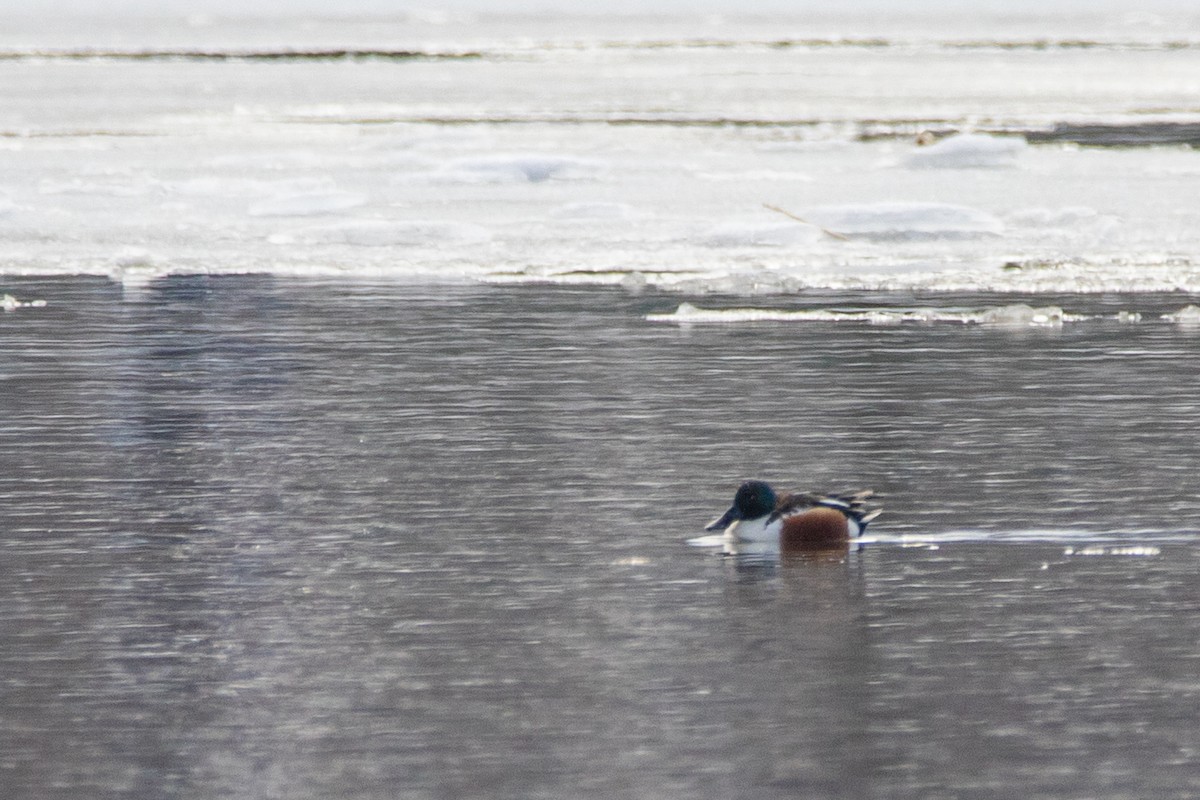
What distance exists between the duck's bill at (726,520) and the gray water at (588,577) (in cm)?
12

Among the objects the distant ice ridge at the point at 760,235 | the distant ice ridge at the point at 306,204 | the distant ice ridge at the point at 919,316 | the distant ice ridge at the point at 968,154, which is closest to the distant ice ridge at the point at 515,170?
the distant ice ridge at the point at 306,204

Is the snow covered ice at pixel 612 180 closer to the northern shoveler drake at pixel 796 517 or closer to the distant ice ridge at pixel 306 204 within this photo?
the distant ice ridge at pixel 306 204

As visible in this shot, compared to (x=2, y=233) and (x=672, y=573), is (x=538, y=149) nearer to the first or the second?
(x=2, y=233)

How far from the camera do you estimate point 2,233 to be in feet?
54.9

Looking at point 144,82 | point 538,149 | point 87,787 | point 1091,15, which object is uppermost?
point 1091,15

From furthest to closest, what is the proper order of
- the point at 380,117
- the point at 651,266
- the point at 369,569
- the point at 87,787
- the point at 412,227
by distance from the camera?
the point at 380,117 → the point at 412,227 → the point at 651,266 → the point at 369,569 → the point at 87,787

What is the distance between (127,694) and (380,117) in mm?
26765

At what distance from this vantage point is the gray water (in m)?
4.61

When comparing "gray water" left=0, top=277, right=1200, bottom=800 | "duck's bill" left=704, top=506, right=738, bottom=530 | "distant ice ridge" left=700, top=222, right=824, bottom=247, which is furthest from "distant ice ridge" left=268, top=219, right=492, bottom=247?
"duck's bill" left=704, top=506, right=738, bottom=530

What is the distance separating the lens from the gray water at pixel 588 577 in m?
4.61

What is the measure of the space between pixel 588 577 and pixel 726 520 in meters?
0.67

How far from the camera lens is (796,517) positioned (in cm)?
666

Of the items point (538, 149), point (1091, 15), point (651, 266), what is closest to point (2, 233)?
point (651, 266)

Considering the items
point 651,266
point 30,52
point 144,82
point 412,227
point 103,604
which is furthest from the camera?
point 30,52
